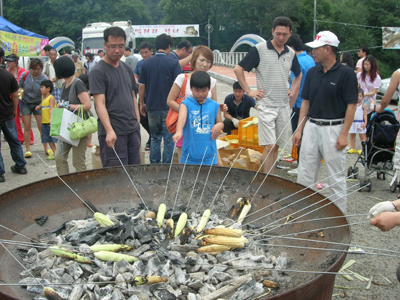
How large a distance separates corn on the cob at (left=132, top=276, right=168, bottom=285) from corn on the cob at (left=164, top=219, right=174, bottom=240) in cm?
63

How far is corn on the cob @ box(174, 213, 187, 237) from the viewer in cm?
294

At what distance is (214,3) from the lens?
55500 mm

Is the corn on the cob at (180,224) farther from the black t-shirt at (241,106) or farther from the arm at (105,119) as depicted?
the black t-shirt at (241,106)

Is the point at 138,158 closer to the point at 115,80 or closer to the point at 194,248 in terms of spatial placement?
the point at 115,80

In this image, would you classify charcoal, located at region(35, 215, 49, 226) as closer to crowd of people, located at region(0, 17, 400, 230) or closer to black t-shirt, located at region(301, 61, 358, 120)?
crowd of people, located at region(0, 17, 400, 230)

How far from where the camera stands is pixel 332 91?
3.72 meters

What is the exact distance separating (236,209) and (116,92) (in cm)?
179

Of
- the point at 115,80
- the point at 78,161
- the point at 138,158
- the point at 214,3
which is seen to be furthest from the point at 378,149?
the point at 214,3

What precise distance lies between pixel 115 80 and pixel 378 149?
12.5ft

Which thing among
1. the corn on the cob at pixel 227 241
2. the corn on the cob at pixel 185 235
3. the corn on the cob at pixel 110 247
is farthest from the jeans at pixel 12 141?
the corn on the cob at pixel 227 241

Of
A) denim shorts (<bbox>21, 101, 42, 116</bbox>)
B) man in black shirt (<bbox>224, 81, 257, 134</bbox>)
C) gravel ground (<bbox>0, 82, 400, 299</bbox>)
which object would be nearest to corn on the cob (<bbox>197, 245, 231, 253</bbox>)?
gravel ground (<bbox>0, 82, 400, 299</bbox>)

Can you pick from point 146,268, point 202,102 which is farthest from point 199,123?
point 146,268

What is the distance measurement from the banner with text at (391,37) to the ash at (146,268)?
32.3 metres

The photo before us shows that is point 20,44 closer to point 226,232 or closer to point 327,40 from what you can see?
point 327,40
